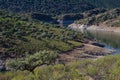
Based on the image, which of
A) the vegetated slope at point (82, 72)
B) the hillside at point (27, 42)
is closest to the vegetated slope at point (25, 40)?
the hillside at point (27, 42)

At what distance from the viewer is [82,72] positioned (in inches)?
2443

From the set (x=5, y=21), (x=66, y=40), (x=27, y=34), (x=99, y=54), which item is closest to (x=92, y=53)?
(x=99, y=54)

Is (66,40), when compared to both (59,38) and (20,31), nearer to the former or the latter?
(59,38)

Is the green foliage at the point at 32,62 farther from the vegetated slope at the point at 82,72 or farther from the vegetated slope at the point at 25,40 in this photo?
the vegetated slope at the point at 82,72

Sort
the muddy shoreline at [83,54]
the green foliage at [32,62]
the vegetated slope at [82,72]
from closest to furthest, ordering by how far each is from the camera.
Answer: the vegetated slope at [82,72]
the green foliage at [32,62]
the muddy shoreline at [83,54]

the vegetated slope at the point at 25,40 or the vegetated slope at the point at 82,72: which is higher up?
the vegetated slope at the point at 82,72

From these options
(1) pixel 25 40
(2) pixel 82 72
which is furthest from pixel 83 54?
(2) pixel 82 72

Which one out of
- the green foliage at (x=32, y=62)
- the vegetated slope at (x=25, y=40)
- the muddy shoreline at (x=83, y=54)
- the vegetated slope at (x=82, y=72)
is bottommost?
the muddy shoreline at (x=83, y=54)

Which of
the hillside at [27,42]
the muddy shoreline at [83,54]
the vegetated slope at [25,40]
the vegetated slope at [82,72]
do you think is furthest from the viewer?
the muddy shoreline at [83,54]

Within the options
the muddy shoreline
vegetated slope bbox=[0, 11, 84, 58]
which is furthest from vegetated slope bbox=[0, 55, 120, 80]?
vegetated slope bbox=[0, 11, 84, 58]

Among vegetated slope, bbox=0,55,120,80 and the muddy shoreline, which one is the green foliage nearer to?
the muddy shoreline

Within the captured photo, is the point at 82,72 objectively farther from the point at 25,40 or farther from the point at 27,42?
the point at 25,40

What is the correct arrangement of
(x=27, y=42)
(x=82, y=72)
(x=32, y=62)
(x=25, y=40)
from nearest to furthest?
(x=82, y=72) → (x=32, y=62) → (x=27, y=42) → (x=25, y=40)

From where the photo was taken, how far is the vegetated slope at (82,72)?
193 ft
